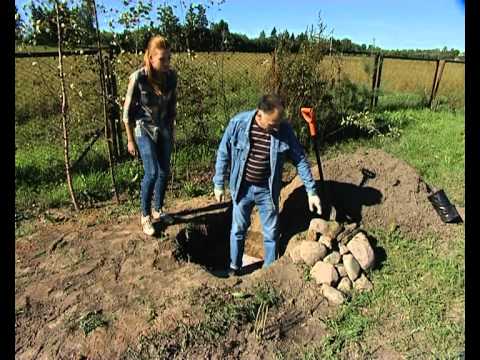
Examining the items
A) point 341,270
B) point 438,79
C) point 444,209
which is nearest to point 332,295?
point 341,270

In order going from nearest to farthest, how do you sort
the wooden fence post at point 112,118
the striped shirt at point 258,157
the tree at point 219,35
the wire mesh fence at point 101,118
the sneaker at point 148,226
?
the striped shirt at point 258,157
the sneaker at point 148,226
the wire mesh fence at point 101,118
the wooden fence post at point 112,118
the tree at point 219,35

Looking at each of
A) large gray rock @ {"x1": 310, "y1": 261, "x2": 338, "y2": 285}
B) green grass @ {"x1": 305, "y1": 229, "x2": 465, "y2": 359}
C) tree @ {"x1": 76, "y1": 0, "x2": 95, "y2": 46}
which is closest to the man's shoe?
large gray rock @ {"x1": 310, "y1": 261, "x2": 338, "y2": 285}

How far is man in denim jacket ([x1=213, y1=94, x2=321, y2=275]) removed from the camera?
12.3 feet

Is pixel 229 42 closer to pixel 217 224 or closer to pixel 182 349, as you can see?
pixel 217 224

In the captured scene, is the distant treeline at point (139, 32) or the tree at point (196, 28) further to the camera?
the tree at point (196, 28)

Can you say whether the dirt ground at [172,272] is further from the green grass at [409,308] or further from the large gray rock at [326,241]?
the large gray rock at [326,241]

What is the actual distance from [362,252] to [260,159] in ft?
4.08

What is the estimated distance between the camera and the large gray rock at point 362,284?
12.3 ft

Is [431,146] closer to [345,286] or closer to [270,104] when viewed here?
[345,286]

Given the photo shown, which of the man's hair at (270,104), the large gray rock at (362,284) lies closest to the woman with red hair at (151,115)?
the man's hair at (270,104)

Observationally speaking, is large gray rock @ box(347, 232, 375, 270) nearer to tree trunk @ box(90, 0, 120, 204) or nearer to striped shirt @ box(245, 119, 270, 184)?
striped shirt @ box(245, 119, 270, 184)

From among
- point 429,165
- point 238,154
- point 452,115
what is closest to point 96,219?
point 238,154

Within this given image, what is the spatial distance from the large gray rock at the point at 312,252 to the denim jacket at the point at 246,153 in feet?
1.61

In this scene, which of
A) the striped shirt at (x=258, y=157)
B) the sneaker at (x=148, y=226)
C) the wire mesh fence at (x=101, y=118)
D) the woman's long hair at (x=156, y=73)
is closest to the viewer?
the woman's long hair at (x=156, y=73)
